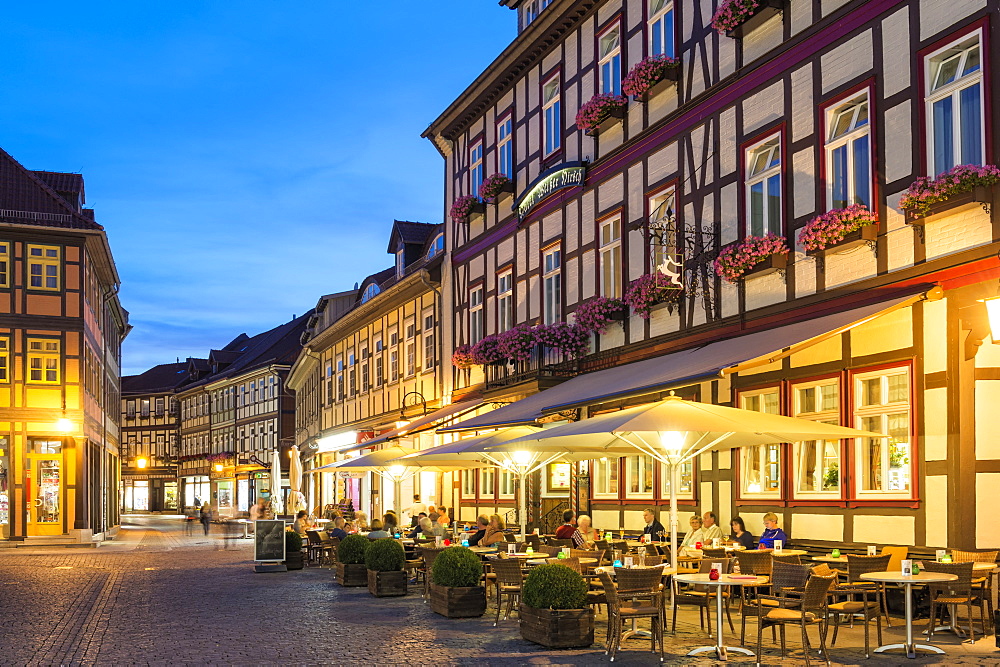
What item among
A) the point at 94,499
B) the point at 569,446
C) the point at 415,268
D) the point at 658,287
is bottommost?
the point at 94,499

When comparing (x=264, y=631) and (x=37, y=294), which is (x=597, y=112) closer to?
(x=264, y=631)

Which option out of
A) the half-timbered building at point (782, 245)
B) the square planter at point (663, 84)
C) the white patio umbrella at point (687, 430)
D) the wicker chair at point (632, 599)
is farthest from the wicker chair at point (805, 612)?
the square planter at point (663, 84)

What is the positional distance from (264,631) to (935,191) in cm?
898

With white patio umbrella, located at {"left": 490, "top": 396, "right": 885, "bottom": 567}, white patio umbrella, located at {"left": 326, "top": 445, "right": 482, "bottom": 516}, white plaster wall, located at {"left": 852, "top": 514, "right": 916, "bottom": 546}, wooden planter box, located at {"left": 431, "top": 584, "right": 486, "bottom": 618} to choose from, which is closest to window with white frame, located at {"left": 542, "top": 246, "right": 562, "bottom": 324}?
white patio umbrella, located at {"left": 326, "top": 445, "right": 482, "bottom": 516}

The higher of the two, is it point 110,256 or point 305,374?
point 110,256

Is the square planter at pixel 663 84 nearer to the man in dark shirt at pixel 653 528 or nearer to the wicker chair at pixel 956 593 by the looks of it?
the man in dark shirt at pixel 653 528

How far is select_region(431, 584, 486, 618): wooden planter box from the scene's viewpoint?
14922 millimetres

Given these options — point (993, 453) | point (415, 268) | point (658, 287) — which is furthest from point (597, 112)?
point (415, 268)

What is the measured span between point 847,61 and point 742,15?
2.41 metres

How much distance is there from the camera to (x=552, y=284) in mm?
25188

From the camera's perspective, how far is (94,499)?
142ft

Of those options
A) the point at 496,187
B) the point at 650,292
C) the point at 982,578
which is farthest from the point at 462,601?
the point at 496,187

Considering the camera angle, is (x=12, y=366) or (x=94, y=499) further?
(x=94, y=499)

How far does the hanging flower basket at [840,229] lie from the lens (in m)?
14.6
